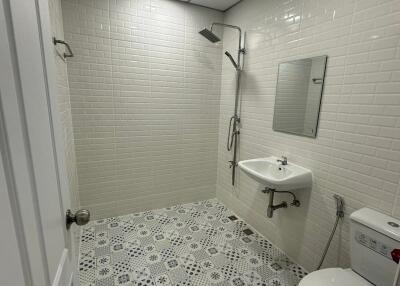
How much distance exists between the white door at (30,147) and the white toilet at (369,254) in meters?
1.29

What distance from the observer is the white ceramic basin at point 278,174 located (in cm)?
161

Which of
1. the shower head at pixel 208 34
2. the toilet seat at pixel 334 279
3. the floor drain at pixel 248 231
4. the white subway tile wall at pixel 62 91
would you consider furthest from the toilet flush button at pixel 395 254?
the shower head at pixel 208 34

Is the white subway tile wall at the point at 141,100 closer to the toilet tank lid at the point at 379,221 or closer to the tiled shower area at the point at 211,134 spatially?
the tiled shower area at the point at 211,134

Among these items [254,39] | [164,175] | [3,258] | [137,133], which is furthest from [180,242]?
[254,39]

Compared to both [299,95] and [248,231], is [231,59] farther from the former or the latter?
[248,231]

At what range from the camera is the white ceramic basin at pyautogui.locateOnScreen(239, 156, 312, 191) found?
1606mm

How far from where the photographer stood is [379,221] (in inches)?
46.9

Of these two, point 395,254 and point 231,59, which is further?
point 231,59

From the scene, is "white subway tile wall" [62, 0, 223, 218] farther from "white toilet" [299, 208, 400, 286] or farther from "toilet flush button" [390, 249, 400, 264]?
"toilet flush button" [390, 249, 400, 264]

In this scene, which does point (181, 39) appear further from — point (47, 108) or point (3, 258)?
point (3, 258)

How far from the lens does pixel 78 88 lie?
82.3 inches

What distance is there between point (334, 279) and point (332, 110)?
1.08m

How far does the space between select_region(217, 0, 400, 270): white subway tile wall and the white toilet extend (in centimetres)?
17

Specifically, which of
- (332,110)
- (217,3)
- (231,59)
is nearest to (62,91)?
(231,59)
